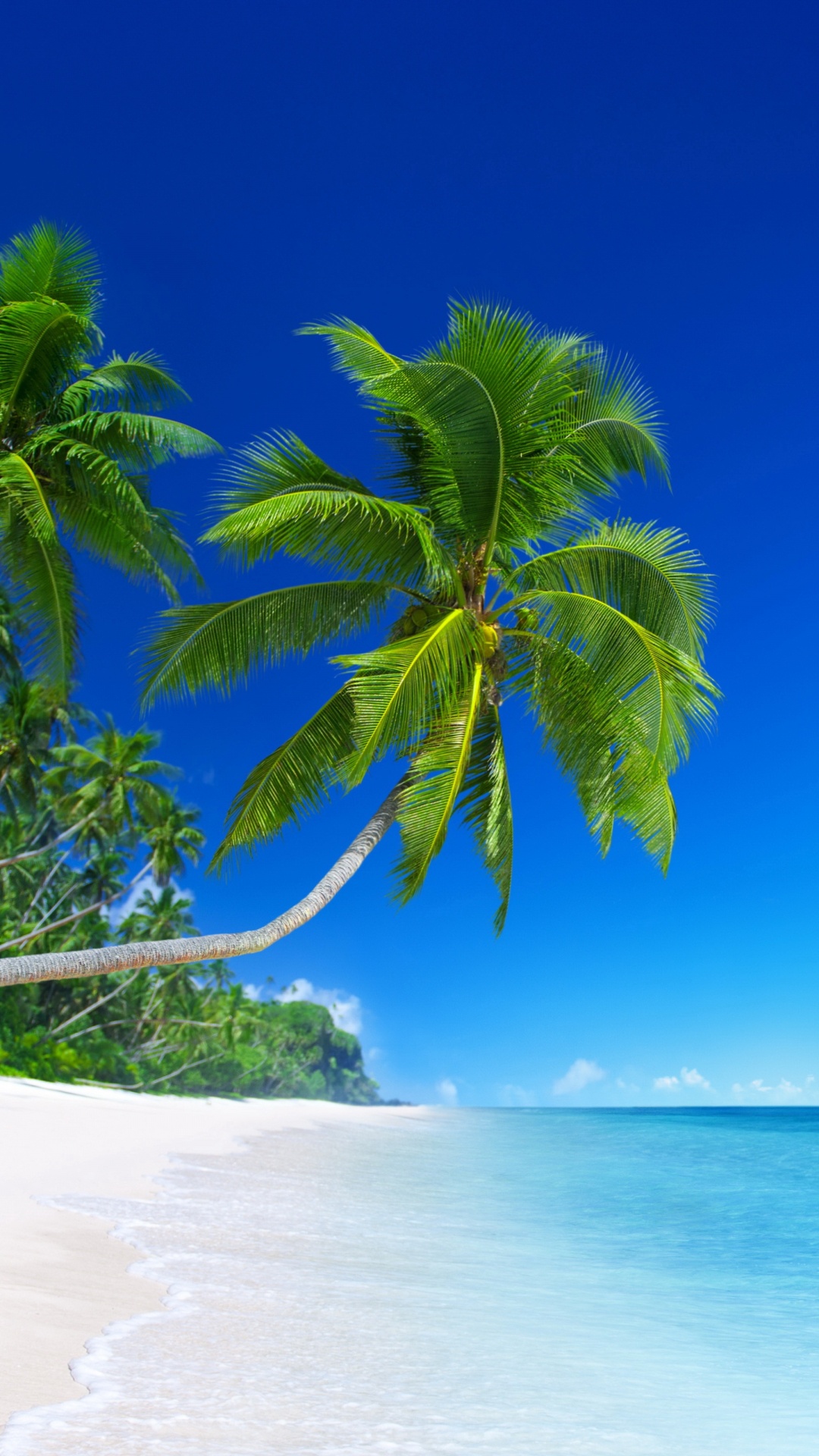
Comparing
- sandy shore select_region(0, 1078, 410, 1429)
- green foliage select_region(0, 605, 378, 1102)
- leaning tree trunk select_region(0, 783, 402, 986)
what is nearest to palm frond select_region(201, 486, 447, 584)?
leaning tree trunk select_region(0, 783, 402, 986)

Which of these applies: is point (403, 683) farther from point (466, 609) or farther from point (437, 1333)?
point (437, 1333)

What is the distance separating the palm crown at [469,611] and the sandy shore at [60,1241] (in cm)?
319

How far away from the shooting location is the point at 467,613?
7.59 m

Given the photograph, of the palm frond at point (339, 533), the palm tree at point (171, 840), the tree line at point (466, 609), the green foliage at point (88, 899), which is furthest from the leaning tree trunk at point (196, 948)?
the palm tree at point (171, 840)

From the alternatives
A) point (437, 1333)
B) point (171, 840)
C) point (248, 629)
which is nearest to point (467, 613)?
point (248, 629)

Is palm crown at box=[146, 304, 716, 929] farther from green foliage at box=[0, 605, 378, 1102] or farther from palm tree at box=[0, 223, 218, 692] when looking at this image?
green foliage at box=[0, 605, 378, 1102]

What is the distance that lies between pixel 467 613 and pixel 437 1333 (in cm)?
486

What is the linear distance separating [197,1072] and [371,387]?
5047 centimetres

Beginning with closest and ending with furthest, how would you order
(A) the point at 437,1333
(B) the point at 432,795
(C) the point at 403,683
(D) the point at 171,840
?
1. (A) the point at 437,1333
2. (C) the point at 403,683
3. (B) the point at 432,795
4. (D) the point at 171,840

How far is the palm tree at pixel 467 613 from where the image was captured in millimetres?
7410

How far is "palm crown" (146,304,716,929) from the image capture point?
24.4 ft

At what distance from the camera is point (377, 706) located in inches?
271

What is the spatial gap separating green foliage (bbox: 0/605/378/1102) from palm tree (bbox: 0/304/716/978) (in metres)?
11.7

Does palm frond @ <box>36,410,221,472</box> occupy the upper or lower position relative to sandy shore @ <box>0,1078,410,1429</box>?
upper
